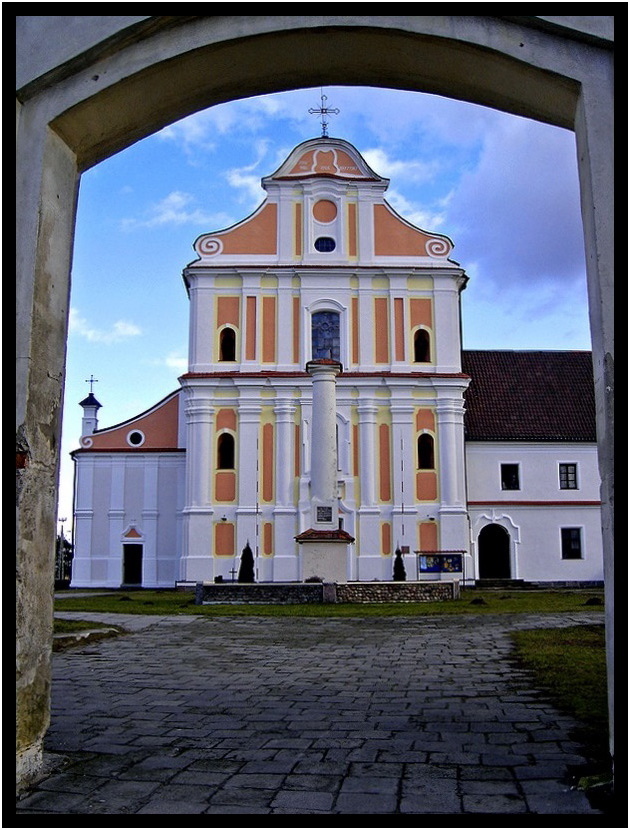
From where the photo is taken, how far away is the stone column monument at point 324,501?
22859mm

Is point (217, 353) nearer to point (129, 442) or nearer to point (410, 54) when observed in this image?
point (129, 442)

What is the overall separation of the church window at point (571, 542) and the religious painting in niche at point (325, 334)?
11.9m

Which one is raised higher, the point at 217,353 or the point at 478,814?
the point at 217,353

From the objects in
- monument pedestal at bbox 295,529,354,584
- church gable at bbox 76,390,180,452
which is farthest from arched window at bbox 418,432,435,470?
monument pedestal at bbox 295,529,354,584

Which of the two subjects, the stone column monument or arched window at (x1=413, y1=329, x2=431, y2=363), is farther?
arched window at (x1=413, y1=329, x2=431, y2=363)

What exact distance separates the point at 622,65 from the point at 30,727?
14.7 feet

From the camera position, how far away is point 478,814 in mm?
3930

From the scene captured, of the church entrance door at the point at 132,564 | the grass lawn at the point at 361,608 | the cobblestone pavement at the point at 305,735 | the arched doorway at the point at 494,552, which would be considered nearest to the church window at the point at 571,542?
the arched doorway at the point at 494,552

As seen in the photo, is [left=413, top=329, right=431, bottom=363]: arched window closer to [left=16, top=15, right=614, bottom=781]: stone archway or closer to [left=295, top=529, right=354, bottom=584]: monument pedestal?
[left=295, top=529, right=354, bottom=584]: monument pedestal

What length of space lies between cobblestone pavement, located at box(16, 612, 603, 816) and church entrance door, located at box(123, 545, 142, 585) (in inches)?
942

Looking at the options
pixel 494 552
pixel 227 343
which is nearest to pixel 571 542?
pixel 494 552

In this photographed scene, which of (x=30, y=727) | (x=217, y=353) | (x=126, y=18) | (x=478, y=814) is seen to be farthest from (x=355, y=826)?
(x=217, y=353)

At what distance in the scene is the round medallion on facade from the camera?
3459 cm

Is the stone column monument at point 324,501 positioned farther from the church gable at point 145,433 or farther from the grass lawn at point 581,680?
the church gable at point 145,433
